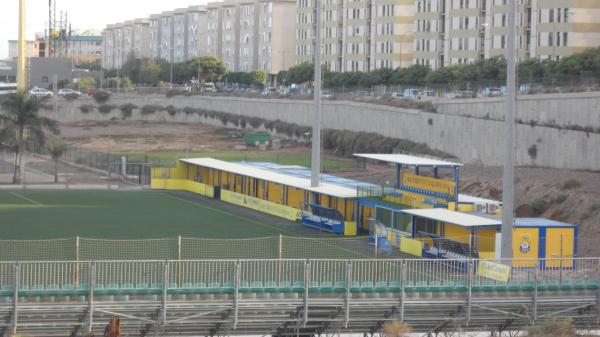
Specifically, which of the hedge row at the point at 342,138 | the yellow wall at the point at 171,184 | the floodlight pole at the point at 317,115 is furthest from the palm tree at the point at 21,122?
the floodlight pole at the point at 317,115

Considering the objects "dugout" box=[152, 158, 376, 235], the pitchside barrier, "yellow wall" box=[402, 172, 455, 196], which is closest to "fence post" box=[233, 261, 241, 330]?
the pitchside barrier

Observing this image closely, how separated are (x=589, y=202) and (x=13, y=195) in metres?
30.2

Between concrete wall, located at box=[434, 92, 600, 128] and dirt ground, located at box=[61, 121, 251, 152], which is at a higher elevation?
concrete wall, located at box=[434, 92, 600, 128]

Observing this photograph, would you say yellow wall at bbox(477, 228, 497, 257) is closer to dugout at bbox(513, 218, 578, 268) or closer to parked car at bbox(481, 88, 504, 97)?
dugout at bbox(513, 218, 578, 268)

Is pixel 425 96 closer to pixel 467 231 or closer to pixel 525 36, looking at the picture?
pixel 525 36

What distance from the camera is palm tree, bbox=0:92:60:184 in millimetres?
73125

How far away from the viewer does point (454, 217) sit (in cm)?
4262

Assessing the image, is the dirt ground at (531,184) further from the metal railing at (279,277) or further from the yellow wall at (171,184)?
the metal railing at (279,277)

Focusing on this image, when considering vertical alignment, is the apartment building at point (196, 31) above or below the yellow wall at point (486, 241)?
above

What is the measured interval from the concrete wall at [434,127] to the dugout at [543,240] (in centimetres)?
2154

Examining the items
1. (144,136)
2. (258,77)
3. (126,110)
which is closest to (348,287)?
(144,136)

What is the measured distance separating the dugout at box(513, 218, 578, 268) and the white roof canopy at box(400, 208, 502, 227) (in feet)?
5.47

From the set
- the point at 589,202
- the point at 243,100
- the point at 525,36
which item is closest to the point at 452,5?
the point at 525,36

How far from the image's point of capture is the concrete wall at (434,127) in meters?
63.1
